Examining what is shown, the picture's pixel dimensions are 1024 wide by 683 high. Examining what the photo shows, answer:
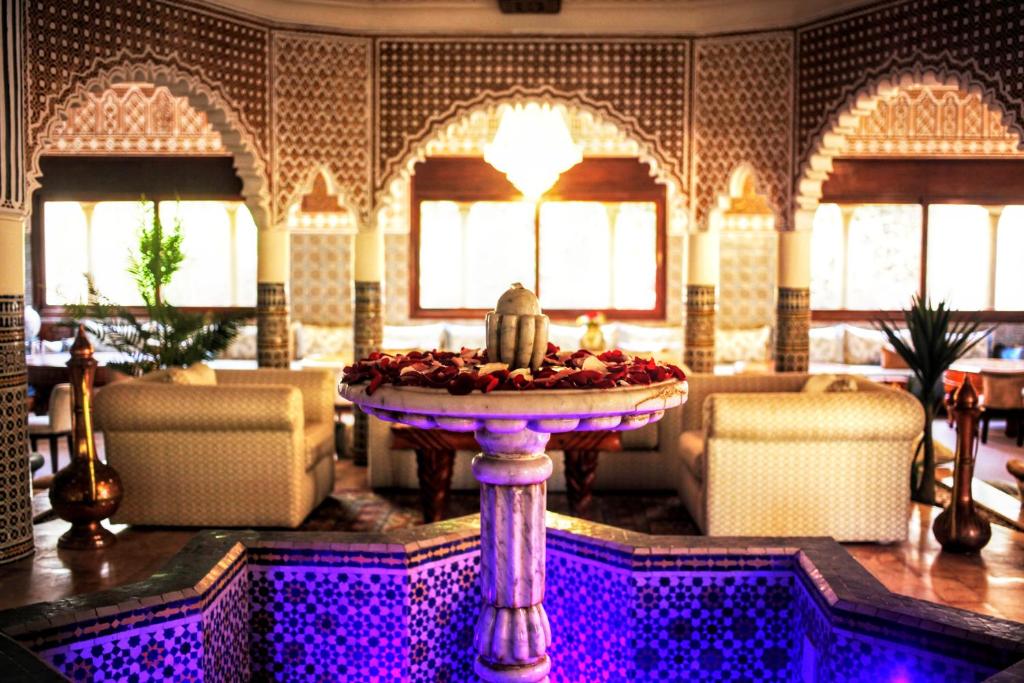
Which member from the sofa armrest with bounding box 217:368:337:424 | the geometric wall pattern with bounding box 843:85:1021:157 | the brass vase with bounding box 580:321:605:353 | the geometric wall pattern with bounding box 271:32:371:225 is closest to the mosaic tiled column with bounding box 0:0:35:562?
the sofa armrest with bounding box 217:368:337:424

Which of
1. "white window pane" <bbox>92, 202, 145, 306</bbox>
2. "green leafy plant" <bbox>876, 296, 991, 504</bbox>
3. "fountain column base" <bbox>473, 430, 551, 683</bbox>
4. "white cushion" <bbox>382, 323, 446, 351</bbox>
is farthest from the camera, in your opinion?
"white window pane" <bbox>92, 202, 145, 306</bbox>

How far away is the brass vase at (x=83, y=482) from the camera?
6.12 meters

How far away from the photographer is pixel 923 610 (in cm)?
335

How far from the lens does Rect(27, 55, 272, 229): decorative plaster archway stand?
6444 mm

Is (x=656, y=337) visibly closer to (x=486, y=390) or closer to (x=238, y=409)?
(x=238, y=409)

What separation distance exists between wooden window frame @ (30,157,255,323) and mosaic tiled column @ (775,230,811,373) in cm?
723

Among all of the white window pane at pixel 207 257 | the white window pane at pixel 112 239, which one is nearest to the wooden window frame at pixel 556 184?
the white window pane at pixel 207 257

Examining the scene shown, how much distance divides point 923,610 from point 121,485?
477 cm

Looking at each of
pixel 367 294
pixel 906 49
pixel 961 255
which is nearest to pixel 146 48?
pixel 367 294

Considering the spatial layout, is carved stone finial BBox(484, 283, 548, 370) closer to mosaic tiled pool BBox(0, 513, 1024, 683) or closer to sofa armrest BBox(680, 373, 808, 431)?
mosaic tiled pool BBox(0, 513, 1024, 683)

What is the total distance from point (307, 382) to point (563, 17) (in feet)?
13.0

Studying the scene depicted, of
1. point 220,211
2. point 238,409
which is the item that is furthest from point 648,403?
point 220,211

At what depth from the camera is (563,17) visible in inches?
358

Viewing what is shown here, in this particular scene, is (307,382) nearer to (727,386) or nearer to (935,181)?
(727,386)
